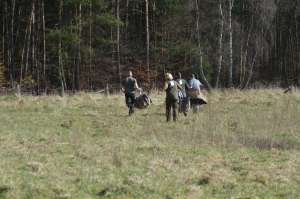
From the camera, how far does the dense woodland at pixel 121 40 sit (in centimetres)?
4434

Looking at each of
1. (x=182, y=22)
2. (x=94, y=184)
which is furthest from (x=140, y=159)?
(x=182, y=22)

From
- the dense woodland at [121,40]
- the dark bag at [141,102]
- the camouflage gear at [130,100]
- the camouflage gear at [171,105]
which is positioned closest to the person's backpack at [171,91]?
the camouflage gear at [171,105]

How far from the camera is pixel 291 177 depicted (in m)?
11.2

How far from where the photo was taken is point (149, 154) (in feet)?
45.7

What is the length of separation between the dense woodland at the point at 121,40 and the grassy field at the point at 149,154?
61.1ft

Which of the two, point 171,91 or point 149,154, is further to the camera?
point 171,91

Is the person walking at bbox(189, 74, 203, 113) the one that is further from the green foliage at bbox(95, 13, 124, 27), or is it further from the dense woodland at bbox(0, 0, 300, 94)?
the green foliage at bbox(95, 13, 124, 27)

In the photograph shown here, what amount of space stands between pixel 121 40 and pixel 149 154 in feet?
129

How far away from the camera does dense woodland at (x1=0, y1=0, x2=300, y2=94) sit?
145 ft

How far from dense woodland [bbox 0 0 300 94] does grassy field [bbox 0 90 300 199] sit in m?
18.6

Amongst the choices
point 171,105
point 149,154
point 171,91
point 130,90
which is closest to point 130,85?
point 130,90

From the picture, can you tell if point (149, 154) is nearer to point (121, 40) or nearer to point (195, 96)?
point (195, 96)

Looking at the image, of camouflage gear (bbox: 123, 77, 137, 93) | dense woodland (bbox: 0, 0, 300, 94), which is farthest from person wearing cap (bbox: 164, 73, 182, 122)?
dense woodland (bbox: 0, 0, 300, 94)

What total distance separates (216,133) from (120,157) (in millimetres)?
5259
